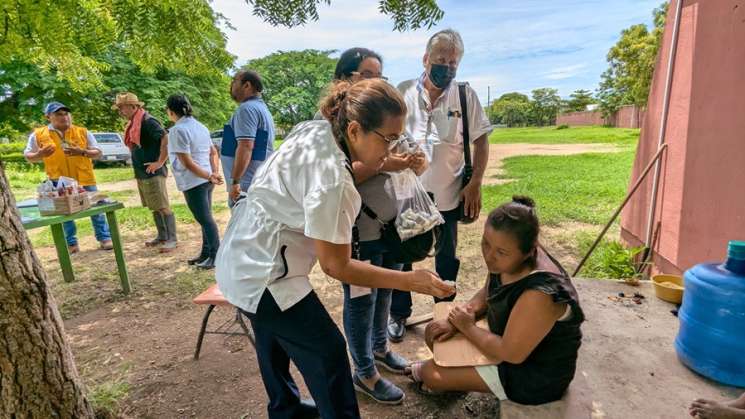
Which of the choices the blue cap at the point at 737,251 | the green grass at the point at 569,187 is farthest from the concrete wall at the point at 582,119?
the blue cap at the point at 737,251

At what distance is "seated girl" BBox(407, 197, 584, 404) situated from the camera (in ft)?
5.61

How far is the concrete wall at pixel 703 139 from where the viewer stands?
9.74 feet

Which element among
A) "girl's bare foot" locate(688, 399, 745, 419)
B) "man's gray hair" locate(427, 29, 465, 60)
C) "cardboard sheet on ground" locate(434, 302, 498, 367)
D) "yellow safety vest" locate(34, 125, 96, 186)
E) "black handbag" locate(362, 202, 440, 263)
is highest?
"man's gray hair" locate(427, 29, 465, 60)

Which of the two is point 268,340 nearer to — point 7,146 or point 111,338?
point 111,338

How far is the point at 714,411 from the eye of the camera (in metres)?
1.74

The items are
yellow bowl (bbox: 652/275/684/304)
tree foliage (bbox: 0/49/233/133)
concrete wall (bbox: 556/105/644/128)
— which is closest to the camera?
yellow bowl (bbox: 652/275/684/304)

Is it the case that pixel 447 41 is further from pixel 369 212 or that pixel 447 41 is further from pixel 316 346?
pixel 316 346

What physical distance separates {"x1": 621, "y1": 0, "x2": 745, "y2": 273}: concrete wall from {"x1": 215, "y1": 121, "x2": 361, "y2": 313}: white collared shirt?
311 cm

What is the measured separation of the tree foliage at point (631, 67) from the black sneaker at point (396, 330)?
96.4 feet

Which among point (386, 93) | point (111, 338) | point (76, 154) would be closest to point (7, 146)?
point (76, 154)

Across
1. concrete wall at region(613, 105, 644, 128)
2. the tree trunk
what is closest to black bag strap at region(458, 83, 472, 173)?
the tree trunk

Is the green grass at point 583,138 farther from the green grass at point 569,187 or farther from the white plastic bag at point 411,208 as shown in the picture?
the white plastic bag at point 411,208

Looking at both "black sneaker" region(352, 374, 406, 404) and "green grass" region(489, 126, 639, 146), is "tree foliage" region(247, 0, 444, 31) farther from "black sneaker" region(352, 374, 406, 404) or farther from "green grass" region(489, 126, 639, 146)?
"green grass" region(489, 126, 639, 146)

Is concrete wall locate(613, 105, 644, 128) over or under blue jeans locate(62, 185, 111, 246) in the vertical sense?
over
